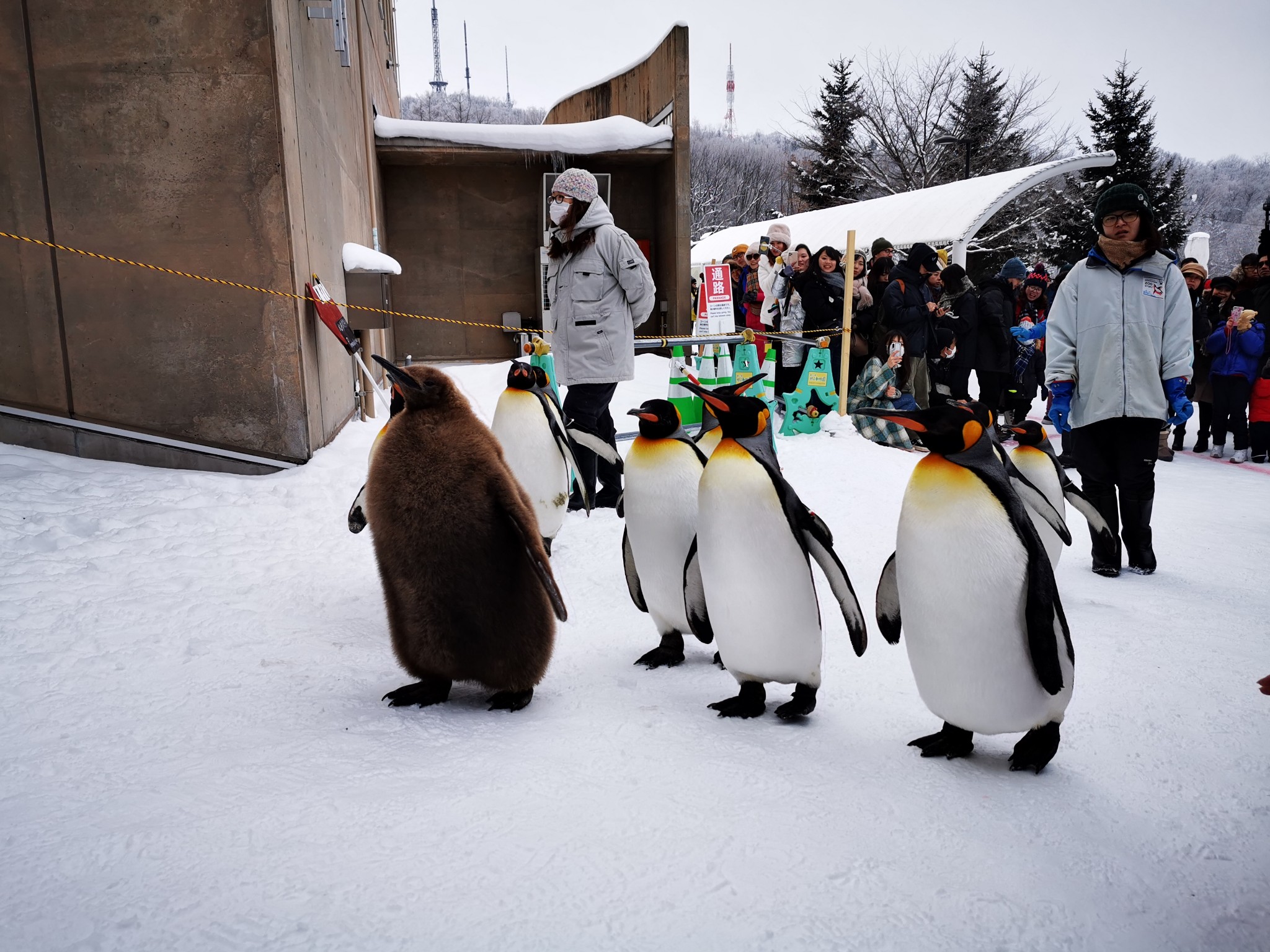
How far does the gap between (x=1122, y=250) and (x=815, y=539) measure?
2.43m

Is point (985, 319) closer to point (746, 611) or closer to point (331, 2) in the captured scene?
point (331, 2)

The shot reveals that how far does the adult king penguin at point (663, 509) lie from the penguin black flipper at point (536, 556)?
0.59 m

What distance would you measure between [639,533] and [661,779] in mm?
982

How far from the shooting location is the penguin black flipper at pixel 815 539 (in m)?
2.12

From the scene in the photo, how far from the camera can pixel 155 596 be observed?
9.94 ft

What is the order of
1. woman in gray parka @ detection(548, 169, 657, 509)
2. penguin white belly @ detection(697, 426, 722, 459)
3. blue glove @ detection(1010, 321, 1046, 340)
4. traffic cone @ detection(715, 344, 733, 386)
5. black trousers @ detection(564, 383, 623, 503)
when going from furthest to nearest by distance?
1. blue glove @ detection(1010, 321, 1046, 340)
2. traffic cone @ detection(715, 344, 733, 386)
3. black trousers @ detection(564, 383, 623, 503)
4. woman in gray parka @ detection(548, 169, 657, 509)
5. penguin white belly @ detection(697, 426, 722, 459)

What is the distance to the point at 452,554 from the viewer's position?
6.91 feet

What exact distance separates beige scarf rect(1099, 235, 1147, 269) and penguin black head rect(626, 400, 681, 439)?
88.7 inches

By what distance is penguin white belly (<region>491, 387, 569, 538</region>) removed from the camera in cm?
380

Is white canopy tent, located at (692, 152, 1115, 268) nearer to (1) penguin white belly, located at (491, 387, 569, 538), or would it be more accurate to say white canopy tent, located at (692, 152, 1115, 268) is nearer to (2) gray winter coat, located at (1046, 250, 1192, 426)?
(2) gray winter coat, located at (1046, 250, 1192, 426)

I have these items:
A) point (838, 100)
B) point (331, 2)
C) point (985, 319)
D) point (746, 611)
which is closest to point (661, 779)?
point (746, 611)

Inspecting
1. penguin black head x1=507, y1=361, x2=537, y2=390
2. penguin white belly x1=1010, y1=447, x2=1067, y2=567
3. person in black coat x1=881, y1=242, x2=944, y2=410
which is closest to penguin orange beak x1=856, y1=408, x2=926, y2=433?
penguin white belly x1=1010, y1=447, x2=1067, y2=567

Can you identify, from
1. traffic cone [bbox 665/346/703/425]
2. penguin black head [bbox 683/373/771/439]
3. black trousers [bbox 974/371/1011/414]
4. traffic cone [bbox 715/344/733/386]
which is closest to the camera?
penguin black head [bbox 683/373/771/439]

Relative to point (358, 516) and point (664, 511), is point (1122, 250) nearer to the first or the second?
point (664, 511)
